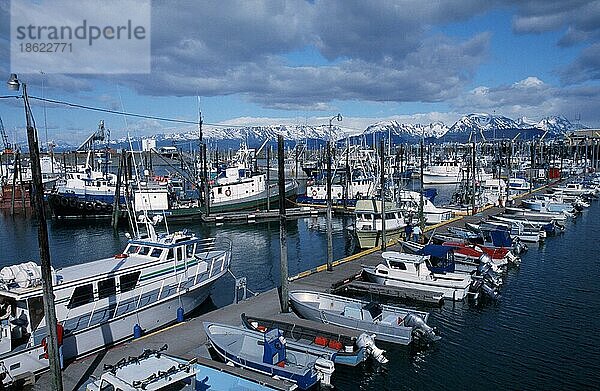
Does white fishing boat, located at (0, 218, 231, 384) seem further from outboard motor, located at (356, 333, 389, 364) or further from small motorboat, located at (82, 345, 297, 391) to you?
outboard motor, located at (356, 333, 389, 364)

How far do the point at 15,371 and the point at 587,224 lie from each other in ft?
159

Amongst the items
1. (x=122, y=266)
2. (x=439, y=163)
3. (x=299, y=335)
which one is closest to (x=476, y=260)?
(x=299, y=335)

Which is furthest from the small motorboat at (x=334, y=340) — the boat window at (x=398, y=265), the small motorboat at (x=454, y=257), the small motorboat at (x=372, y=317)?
the small motorboat at (x=454, y=257)

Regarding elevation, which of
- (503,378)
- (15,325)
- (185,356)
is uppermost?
(15,325)

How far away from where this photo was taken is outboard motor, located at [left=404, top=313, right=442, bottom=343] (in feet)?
59.8

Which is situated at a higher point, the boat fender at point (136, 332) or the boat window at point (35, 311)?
the boat window at point (35, 311)

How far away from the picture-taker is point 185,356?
50.7ft

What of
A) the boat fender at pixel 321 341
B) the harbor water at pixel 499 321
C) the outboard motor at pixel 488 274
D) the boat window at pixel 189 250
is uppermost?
the boat window at pixel 189 250

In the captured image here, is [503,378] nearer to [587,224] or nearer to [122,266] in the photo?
[122,266]

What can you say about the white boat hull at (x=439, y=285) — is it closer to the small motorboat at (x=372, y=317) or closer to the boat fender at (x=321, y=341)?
the small motorboat at (x=372, y=317)

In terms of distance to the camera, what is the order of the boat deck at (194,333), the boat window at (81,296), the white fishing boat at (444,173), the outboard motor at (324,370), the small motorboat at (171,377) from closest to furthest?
1. the small motorboat at (171,377)
2. the boat deck at (194,333)
3. the outboard motor at (324,370)
4. the boat window at (81,296)
5. the white fishing boat at (444,173)

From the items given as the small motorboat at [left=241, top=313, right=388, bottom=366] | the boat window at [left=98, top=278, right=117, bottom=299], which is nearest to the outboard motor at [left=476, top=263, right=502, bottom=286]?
the small motorboat at [left=241, top=313, right=388, bottom=366]

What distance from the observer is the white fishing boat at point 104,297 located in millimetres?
14695

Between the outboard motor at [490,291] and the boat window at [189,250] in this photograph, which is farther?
the outboard motor at [490,291]
